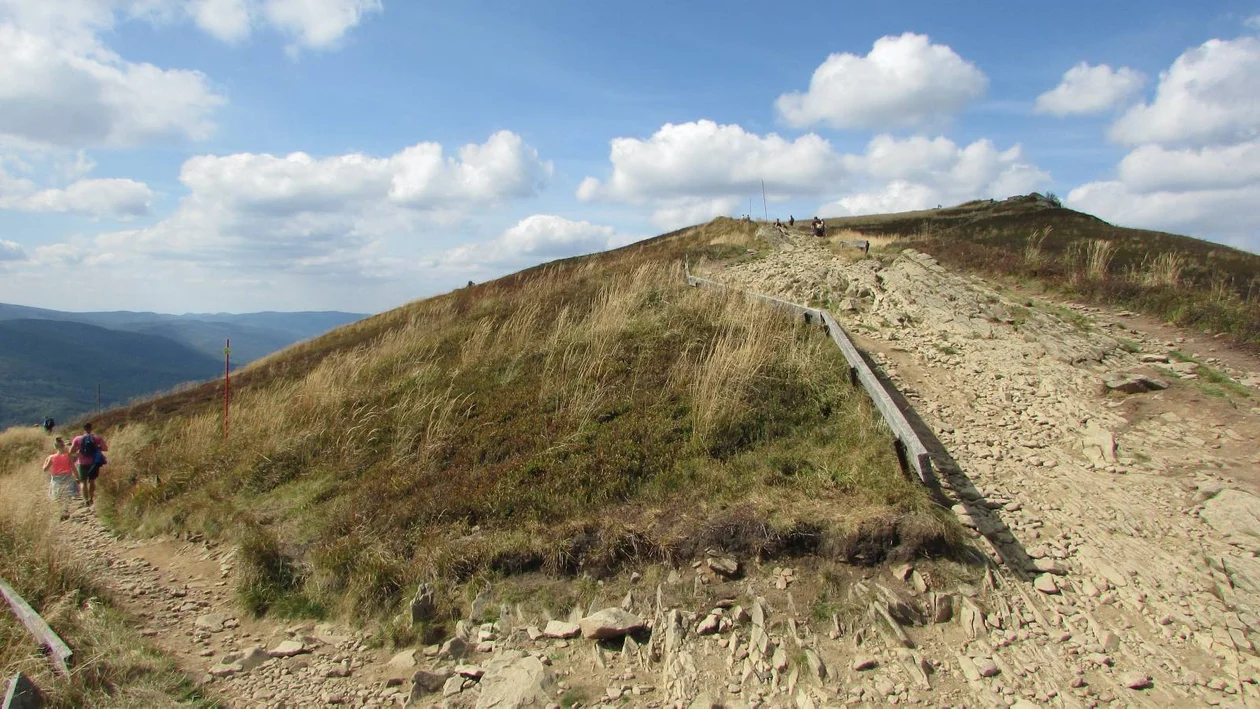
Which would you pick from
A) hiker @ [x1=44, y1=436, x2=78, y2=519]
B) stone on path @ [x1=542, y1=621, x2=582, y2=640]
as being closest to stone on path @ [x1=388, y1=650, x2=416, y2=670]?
stone on path @ [x1=542, y1=621, x2=582, y2=640]

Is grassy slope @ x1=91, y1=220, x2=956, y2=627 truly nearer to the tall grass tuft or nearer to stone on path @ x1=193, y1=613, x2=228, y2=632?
stone on path @ x1=193, y1=613, x2=228, y2=632

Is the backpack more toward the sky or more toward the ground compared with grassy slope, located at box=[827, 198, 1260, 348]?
more toward the ground

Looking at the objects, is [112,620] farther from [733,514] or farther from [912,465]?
[912,465]

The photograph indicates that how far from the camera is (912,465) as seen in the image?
236 inches

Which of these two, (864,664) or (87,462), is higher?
(87,462)

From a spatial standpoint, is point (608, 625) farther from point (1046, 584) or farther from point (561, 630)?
point (1046, 584)

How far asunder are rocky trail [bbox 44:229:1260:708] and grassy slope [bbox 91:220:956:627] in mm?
417

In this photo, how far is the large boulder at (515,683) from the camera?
4387 mm

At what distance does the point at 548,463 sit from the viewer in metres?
7.25

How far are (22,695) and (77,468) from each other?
8.79m

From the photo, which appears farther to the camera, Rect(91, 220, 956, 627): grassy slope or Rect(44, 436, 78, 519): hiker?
Rect(44, 436, 78, 519): hiker

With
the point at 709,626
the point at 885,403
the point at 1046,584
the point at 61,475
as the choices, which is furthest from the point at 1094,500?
the point at 61,475

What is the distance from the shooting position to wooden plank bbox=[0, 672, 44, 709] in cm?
420

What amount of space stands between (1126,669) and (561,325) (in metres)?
9.60
